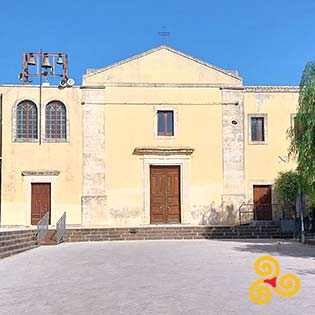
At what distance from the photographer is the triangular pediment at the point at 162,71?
24656 mm

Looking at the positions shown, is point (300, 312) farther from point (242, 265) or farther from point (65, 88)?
point (65, 88)

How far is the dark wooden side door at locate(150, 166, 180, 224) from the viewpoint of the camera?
2439 cm

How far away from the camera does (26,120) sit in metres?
24.3

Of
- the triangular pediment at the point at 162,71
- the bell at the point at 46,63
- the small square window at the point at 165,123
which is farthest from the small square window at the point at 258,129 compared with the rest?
the bell at the point at 46,63

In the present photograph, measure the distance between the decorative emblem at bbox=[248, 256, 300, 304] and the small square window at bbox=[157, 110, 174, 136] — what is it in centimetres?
1328

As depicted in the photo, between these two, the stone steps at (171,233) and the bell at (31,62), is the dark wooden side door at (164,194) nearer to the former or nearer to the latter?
the stone steps at (171,233)

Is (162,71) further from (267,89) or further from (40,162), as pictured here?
(40,162)

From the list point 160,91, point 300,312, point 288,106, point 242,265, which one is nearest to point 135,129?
point 160,91

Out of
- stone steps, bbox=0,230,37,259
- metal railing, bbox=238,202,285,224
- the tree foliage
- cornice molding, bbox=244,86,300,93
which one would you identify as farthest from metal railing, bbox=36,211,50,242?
cornice molding, bbox=244,86,300,93

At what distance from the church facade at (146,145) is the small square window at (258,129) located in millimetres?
46

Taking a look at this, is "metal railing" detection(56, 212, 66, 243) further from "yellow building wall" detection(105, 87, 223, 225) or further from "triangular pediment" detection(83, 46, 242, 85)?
"triangular pediment" detection(83, 46, 242, 85)

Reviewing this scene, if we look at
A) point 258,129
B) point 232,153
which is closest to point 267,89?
point 258,129

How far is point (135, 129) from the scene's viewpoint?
24500mm

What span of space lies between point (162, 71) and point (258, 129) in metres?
5.13
